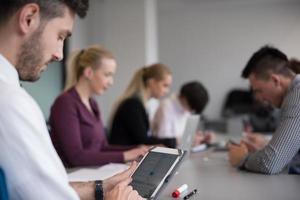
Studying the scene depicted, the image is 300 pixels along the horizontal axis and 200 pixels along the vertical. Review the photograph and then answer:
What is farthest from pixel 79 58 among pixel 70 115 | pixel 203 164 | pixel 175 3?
pixel 175 3

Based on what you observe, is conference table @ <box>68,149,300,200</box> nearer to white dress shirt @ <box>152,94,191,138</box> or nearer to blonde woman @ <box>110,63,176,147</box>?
blonde woman @ <box>110,63,176,147</box>

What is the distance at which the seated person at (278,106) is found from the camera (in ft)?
5.34

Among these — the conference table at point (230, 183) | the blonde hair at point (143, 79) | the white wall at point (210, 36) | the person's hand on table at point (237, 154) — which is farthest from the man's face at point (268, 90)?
the white wall at point (210, 36)

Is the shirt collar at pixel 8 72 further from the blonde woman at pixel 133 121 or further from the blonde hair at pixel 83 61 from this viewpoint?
the blonde woman at pixel 133 121

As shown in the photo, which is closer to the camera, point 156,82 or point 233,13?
point 156,82

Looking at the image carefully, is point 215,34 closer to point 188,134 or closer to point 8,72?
point 188,134

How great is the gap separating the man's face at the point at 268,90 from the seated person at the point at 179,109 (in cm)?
102

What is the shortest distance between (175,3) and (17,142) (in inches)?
214

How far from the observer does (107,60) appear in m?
2.17

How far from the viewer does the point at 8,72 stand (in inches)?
36.6

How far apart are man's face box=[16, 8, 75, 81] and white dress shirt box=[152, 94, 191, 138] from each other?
2094 millimetres

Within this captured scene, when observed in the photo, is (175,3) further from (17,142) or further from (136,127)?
(17,142)

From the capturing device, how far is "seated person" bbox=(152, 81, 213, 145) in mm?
2971

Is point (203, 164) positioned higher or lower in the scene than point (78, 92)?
lower
